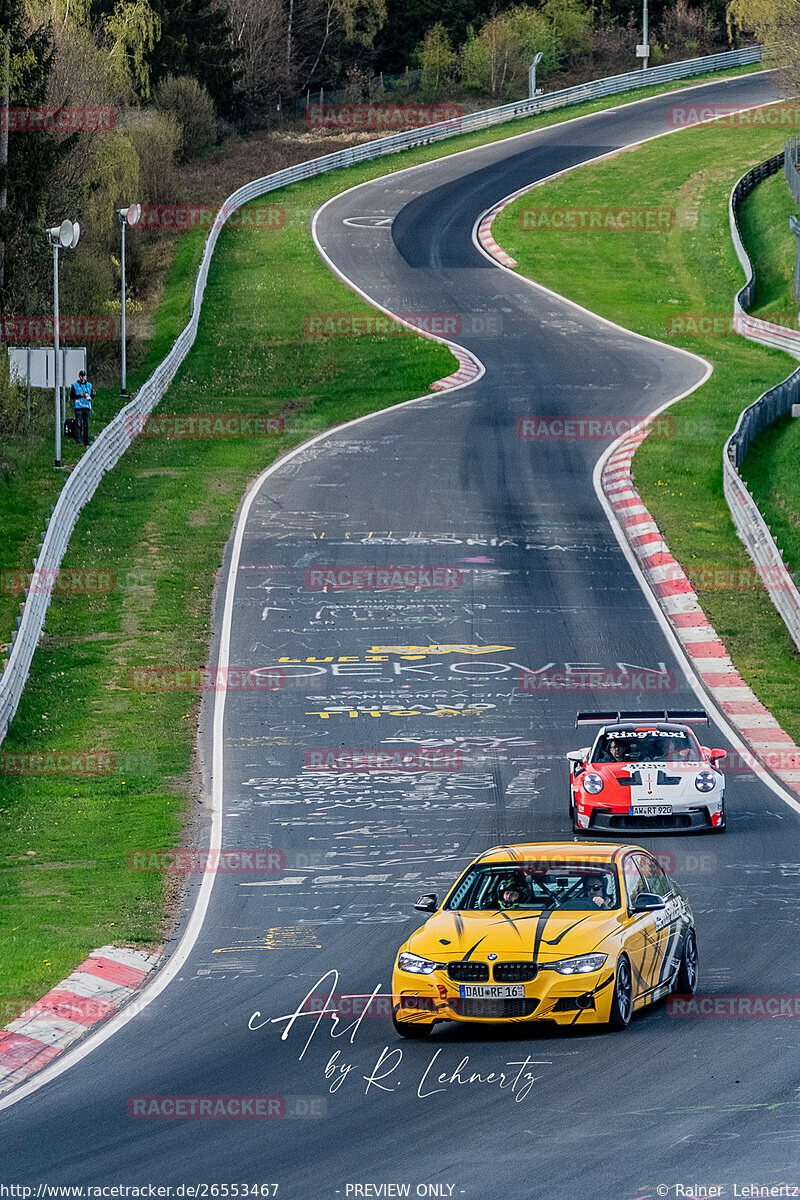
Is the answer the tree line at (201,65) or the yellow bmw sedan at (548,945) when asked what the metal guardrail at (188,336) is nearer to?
the tree line at (201,65)

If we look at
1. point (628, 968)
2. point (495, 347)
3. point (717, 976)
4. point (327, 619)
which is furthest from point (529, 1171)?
point (495, 347)

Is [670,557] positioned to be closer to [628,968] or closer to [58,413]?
[58,413]

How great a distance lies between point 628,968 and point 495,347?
146 feet

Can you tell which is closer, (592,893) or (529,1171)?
(529,1171)

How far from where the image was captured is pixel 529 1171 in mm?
9250

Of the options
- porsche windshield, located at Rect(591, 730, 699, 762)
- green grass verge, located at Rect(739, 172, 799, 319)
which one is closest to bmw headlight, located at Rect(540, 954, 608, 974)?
porsche windshield, located at Rect(591, 730, 699, 762)

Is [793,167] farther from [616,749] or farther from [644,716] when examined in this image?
[616,749]

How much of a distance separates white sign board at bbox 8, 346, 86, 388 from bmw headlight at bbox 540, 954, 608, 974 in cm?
2773

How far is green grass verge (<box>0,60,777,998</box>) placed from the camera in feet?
58.2

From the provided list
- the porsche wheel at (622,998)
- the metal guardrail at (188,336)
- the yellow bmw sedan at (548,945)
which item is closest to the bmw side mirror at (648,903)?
the yellow bmw sedan at (548,945)

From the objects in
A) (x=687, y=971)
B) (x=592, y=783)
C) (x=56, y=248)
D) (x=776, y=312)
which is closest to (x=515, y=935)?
(x=687, y=971)

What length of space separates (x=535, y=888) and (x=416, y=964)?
1.36 m

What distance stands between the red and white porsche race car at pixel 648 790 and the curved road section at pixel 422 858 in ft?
1.72

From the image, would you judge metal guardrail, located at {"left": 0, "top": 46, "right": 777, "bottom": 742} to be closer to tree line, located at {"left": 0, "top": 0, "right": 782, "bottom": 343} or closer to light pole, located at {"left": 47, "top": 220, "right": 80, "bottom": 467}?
light pole, located at {"left": 47, "top": 220, "right": 80, "bottom": 467}
